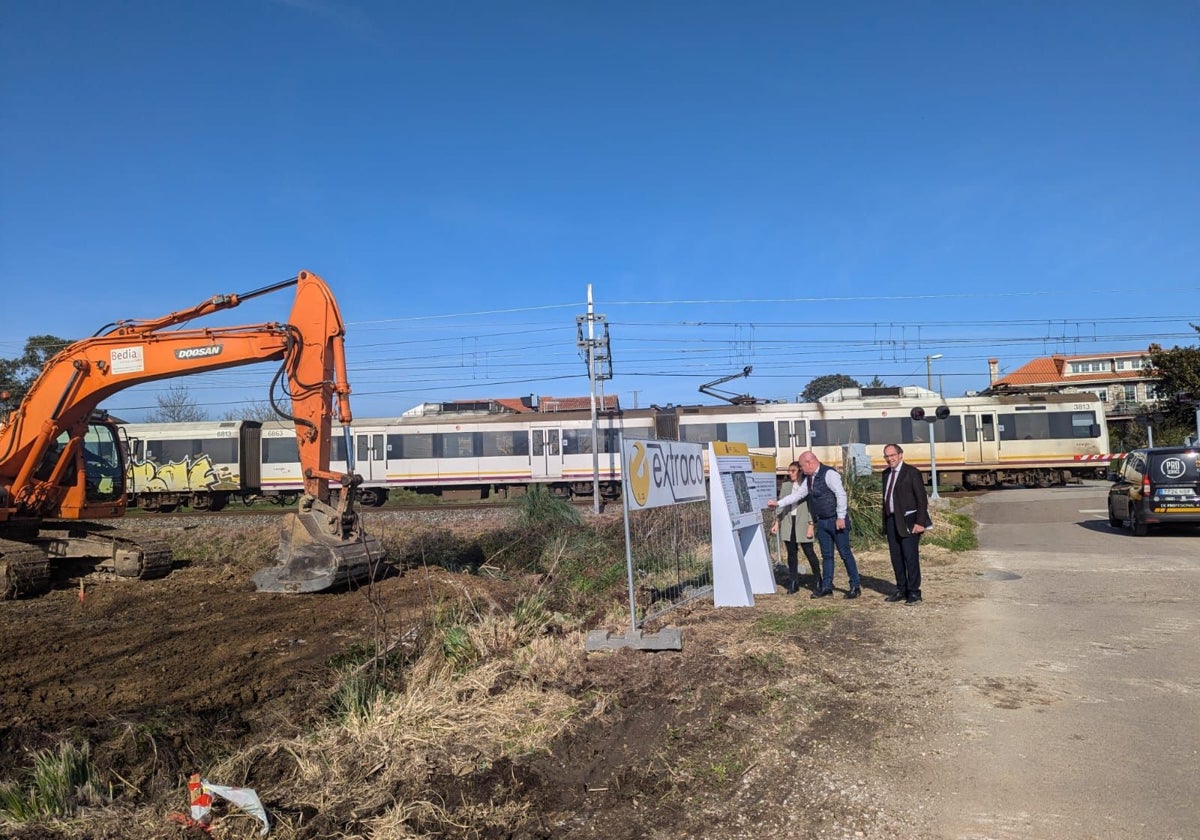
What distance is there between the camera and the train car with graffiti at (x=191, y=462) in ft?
103

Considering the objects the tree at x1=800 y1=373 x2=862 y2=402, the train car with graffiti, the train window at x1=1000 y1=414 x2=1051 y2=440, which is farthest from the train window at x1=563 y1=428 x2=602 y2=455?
the tree at x1=800 y1=373 x2=862 y2=402

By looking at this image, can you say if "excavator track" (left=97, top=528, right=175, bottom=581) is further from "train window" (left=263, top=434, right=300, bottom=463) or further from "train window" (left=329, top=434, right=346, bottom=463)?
"train window" (left=263, top=434, right=300, bottom=463)

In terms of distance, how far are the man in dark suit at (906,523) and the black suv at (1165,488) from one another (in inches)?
308

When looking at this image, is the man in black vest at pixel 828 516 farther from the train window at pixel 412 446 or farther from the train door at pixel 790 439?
the train window at pixel 412 446

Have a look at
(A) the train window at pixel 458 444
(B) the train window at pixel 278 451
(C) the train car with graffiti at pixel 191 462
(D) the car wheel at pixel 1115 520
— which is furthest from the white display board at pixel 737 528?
(C) the train car with graffiti at pixel 191 462

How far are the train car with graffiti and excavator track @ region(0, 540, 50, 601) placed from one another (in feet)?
68.6

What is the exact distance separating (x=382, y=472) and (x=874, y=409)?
18120mm

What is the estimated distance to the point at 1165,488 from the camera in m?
14.1

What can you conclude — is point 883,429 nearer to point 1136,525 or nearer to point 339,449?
point 1136,525

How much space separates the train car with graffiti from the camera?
103ft

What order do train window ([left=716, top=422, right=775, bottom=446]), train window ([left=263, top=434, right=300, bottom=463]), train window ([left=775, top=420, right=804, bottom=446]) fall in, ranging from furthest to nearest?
train window ([left=263, top=434, right=300, bottom=463]) → train window ([left=716, top=422, right=775, bottom=446]) → train window ([left=775, top=420, right=804, bottom=446])

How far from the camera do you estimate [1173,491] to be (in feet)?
46.0

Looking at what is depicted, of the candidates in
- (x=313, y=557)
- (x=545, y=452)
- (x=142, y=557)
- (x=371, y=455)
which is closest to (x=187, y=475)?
(x=371, y=455)

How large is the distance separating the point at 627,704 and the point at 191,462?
30.3 metres
